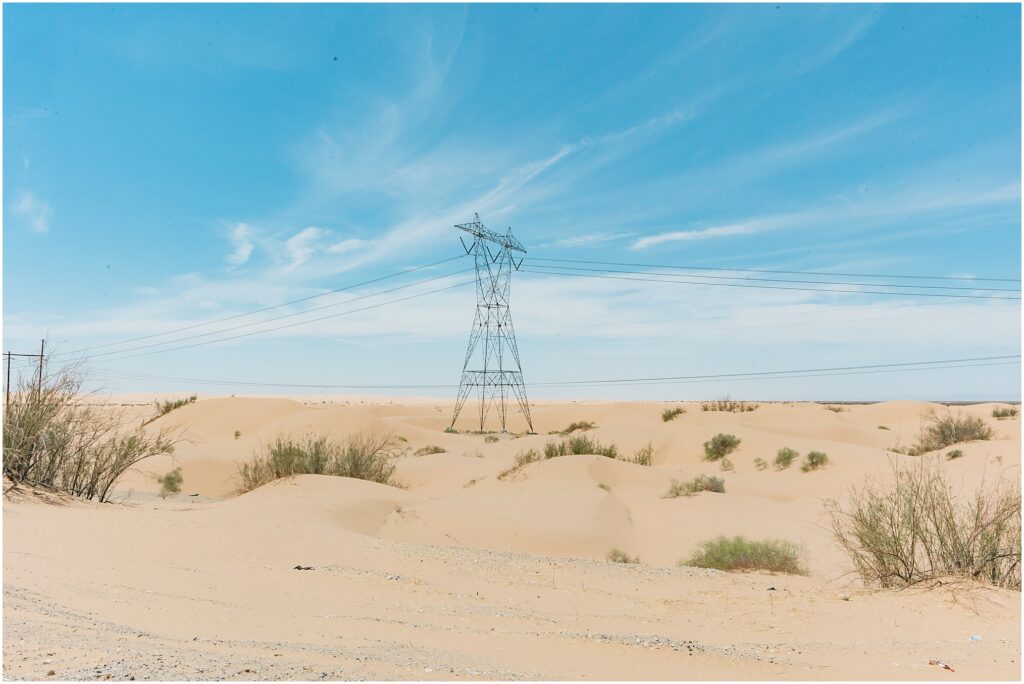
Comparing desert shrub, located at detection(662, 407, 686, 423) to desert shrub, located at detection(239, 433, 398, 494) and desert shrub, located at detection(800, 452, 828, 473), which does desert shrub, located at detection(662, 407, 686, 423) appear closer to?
desert shrub, located at detection(800, 452, 828, 473)

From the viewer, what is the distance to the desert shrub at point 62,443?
47.0 feet

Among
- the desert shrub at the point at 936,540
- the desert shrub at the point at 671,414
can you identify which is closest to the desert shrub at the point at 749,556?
the desert shrub at the point at 936,540

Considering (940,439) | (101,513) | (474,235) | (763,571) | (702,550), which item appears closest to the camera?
(763,571)

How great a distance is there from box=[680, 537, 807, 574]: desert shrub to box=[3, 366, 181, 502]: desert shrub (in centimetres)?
1229

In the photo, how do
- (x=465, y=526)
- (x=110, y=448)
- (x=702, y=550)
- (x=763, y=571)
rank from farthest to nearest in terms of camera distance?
1. (x=110, y=448)
2. (x=465, y=526)
3. (x=702, y=550)
4. (x=763, y=571)

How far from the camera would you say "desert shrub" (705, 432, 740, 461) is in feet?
96.9

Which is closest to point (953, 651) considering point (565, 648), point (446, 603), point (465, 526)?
point (565, 648)

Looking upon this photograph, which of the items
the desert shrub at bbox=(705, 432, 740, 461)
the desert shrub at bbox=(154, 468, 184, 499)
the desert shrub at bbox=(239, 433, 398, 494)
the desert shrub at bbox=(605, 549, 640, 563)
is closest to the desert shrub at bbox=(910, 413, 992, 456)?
the desert shrub at bbox=(705, 432, 740, 461)

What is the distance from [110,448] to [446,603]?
11946 millimetres

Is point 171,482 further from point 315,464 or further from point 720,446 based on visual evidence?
point 720,446

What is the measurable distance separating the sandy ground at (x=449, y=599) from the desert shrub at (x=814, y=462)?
635 cm

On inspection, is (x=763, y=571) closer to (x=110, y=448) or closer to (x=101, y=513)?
(x=101, y=513)

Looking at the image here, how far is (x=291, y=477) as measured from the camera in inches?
769

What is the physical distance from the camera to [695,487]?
19297 millimetres
